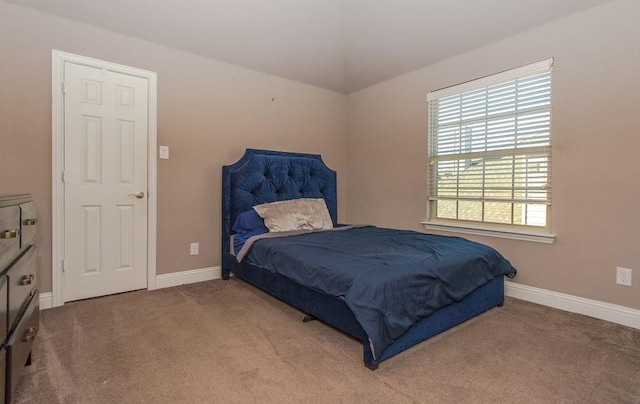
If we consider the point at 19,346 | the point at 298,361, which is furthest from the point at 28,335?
the point at 298,361

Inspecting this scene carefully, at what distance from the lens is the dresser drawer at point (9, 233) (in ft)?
3.56

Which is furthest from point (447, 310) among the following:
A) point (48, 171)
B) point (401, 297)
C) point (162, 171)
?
point (48, 171)

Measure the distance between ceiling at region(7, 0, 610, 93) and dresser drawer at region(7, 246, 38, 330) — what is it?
202 centimetres

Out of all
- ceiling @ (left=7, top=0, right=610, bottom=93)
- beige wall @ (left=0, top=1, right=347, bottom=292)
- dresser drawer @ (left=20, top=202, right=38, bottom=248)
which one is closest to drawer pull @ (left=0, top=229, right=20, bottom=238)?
dresser drawer @ (left=20, top=202, right=38, bottom=248)

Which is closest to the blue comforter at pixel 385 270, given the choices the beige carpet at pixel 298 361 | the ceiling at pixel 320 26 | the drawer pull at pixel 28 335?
the beige carpet at pixel 298 361

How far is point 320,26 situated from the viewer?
3.21m

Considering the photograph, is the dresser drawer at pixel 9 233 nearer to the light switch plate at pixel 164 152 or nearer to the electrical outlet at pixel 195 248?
the light switch plate at pixel 164 152

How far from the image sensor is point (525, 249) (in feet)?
8.82

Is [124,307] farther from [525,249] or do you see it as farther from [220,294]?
[525,249]

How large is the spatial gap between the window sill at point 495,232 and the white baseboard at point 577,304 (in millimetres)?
391

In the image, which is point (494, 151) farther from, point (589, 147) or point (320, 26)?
point (320, 26)

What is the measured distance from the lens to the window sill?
256 cm

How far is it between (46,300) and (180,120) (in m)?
1.74

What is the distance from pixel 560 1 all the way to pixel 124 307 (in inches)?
151
